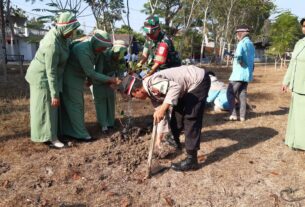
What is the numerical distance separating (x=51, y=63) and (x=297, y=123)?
3.33 meters

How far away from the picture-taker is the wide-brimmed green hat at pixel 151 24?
14.9ft

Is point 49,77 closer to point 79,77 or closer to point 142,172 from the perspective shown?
point 79,77

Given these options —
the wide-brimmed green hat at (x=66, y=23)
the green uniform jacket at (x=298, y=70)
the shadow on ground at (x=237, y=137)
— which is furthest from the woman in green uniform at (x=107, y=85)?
the green uniform jacket at (x=298, y=70)

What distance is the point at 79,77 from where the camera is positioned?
4.82 metres

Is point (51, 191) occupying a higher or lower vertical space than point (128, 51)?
lower

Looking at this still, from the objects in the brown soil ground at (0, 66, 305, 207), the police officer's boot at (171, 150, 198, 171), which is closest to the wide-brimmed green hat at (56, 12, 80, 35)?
the brown soil ground at (0, 66, 305, 207)

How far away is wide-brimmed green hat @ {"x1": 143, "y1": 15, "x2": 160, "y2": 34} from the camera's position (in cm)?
454

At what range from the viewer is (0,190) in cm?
340

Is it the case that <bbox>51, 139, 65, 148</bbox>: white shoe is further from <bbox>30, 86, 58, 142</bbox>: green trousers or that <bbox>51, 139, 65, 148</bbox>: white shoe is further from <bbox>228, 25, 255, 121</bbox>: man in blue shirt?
<bbox>228, 25, 255, 121</bbox>: man in blue shirt

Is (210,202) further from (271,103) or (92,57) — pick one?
(271,103)

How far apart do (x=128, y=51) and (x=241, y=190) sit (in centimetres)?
296

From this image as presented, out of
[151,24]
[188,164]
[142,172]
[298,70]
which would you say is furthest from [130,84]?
[298,70]

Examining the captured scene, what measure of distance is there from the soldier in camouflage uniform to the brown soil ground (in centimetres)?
109

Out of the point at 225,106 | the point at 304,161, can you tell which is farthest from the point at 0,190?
the point at 225,106
